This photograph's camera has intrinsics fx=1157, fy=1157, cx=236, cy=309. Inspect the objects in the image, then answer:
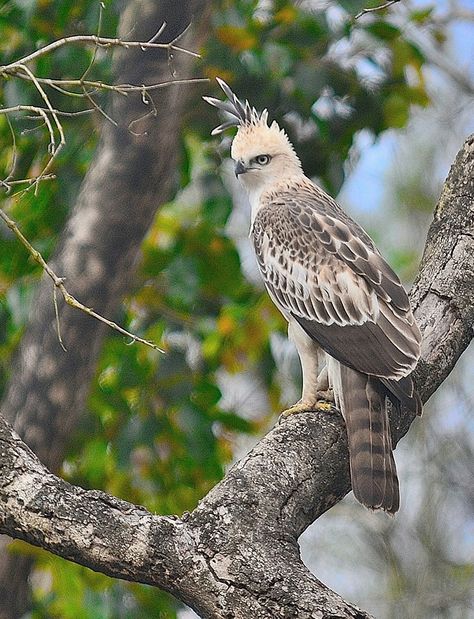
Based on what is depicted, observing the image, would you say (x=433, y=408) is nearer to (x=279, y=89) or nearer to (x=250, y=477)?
(x=279, y=89)

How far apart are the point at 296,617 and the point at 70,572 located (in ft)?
7.58

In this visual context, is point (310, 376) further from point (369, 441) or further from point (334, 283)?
point (369, 441)

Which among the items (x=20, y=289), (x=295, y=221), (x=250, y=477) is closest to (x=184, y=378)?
(x=20, y=289)

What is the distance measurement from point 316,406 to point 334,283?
18.7 inches

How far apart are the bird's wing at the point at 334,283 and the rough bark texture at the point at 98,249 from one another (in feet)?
1.40

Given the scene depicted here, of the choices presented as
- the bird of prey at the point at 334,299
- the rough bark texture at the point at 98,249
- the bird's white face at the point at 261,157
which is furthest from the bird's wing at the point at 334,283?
the rough bark texture at the point at 98,249

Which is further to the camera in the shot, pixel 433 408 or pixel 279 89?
pixel 433 408

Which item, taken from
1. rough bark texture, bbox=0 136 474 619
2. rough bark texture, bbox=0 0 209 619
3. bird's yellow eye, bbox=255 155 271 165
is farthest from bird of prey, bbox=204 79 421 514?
rough bark texture, bbox=0 136 474 619

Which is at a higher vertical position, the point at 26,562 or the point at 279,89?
Result: the point at 279,89

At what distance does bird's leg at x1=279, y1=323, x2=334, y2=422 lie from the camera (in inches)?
132

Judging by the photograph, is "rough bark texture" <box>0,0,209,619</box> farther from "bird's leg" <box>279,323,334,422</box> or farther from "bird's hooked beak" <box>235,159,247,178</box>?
"bird's leg" <box>279,323,334,422</box>

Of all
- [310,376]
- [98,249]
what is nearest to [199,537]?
[310,376]

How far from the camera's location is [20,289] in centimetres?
439

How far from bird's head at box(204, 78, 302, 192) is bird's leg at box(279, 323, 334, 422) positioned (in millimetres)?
616
